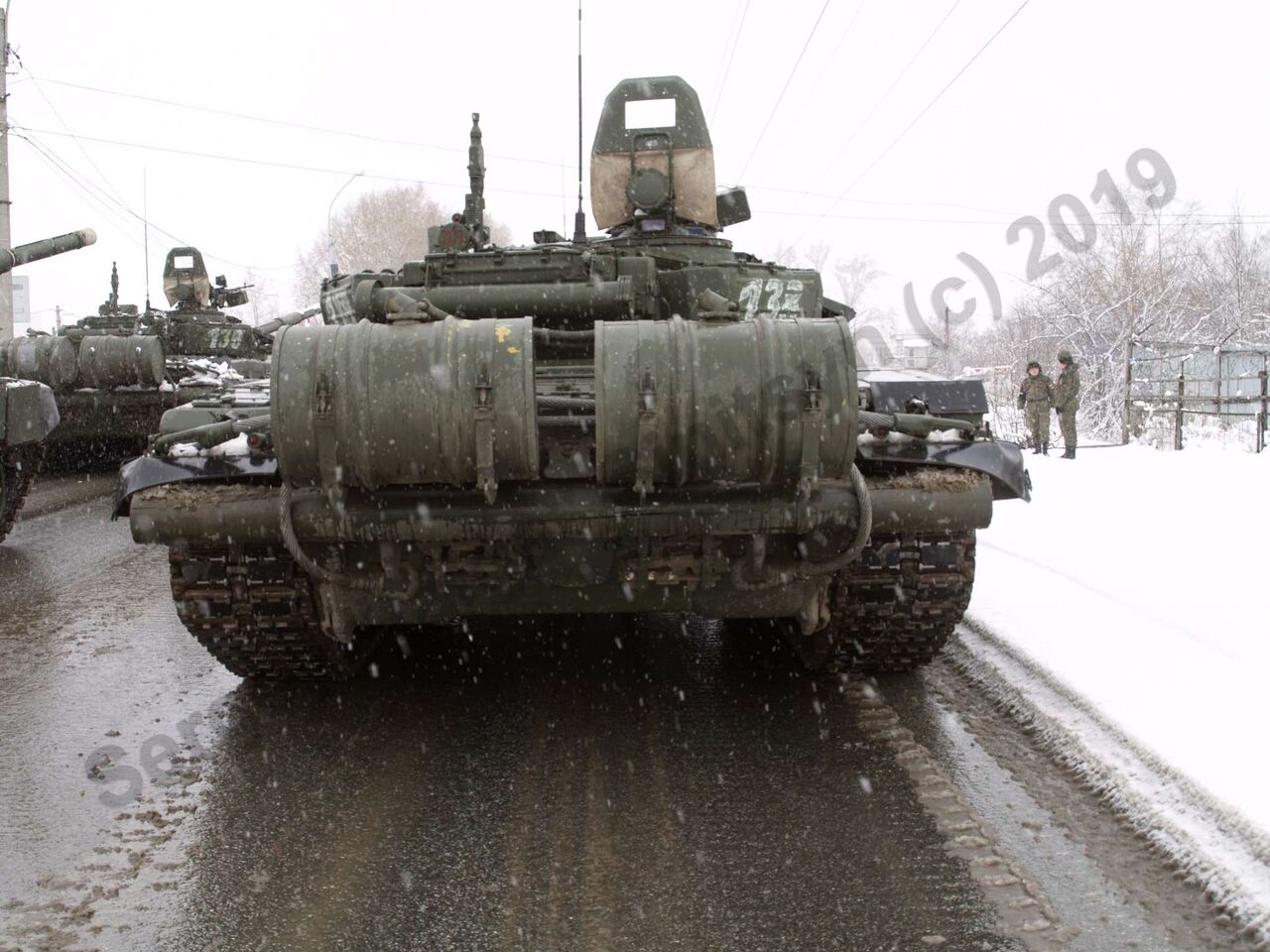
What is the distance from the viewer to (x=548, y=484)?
4.01m

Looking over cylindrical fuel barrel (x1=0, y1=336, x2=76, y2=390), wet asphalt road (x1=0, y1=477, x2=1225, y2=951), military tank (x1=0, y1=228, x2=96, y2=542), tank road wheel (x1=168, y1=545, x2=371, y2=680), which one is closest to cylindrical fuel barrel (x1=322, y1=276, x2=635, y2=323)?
tank road wheel (x1=168, y1=545, x2=371, y2=680)

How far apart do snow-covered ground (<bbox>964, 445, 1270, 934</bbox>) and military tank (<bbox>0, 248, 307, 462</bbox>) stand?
7.05 m

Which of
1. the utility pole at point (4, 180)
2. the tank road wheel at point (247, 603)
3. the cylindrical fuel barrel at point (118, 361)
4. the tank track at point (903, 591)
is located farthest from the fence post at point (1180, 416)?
the utility pole at point (4, 180)

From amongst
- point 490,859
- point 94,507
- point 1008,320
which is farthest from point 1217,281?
point 490,859

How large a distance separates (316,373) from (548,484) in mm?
831

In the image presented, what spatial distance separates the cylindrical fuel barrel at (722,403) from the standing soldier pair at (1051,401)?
12.8 m

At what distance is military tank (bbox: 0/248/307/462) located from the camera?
1362 cm

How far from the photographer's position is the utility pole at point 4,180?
17406mm

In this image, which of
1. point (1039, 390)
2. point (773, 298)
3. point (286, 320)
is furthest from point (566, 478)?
point (1039, 390)

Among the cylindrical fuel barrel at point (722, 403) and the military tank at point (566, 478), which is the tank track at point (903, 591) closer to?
the military tank at point (566, 478)

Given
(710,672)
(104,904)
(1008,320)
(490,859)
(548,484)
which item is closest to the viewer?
(104,904)

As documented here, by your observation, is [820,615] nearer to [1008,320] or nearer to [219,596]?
[219,596]

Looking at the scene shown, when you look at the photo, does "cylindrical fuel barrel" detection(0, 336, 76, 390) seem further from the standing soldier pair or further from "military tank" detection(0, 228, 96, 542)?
the standing soldier pair

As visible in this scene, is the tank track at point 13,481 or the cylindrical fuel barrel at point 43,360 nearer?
the tank track at point 13,481
